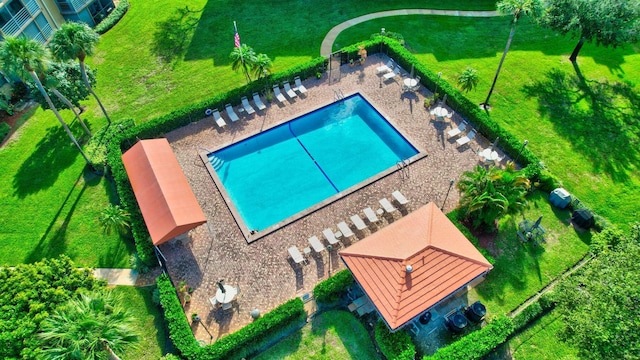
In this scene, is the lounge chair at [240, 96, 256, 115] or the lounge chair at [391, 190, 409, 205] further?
the lounge chair at [240, 96, 256, 115]

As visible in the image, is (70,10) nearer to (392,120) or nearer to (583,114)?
(392,120)

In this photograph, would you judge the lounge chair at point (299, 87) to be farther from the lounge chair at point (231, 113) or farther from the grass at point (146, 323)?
the grass at point (146, 323)

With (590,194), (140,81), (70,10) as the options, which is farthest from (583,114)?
(70,10)

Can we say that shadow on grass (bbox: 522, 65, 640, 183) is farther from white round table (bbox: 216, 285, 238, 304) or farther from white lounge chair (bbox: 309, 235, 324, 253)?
white round table (bbox: 216, 285, 238, 304)

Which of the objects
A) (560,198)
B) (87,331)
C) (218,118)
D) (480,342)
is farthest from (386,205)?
(87,331)

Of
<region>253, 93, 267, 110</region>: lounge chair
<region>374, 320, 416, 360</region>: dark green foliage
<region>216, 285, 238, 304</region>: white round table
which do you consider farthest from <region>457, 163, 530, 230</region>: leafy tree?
<region>253, 93, 267, 110</region>: lounge chair

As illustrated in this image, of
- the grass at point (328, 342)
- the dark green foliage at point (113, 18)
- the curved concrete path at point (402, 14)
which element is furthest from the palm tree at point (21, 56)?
the curved concrete path at point (402, 14)
